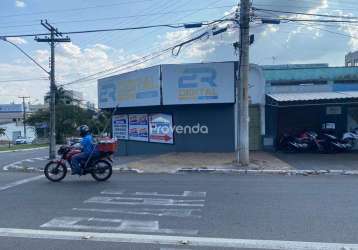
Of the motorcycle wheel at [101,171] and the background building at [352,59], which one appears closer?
the motorcycle wheel at [101,171]

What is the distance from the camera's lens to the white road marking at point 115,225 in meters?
6.33

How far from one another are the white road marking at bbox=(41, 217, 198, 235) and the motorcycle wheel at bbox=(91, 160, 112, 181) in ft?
16.0

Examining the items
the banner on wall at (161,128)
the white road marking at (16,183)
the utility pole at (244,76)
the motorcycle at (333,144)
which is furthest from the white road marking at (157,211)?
the motorcycle at (333,144)

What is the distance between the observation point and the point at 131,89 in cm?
2158

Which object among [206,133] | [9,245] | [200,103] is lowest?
[9,245]

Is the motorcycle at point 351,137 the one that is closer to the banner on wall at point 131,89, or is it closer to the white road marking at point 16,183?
the banner on wall at point 131,89

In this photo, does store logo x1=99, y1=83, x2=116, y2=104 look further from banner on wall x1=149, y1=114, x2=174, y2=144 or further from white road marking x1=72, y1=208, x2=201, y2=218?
white road marking x1=72, y1=208, x2=201, y2=218

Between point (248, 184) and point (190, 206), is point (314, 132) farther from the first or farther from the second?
point (190, 206)

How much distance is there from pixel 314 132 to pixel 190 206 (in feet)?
46.2

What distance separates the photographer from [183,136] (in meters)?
20.2

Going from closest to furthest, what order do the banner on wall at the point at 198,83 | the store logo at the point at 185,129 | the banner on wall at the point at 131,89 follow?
1. the banner on wall at the point at 198,83
2. the store logo at the point at 185,129
3. the banner on wall at the point at 131,89

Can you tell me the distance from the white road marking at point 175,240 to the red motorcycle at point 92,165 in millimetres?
5621

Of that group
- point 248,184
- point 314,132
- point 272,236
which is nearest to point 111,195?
point 248,184

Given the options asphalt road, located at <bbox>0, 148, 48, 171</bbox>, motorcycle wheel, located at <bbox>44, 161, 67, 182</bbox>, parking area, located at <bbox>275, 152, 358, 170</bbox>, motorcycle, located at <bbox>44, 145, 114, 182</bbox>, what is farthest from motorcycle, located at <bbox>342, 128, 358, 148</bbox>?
asphalt road, located at <bbox>0, 148, 48, 171</bbox>
